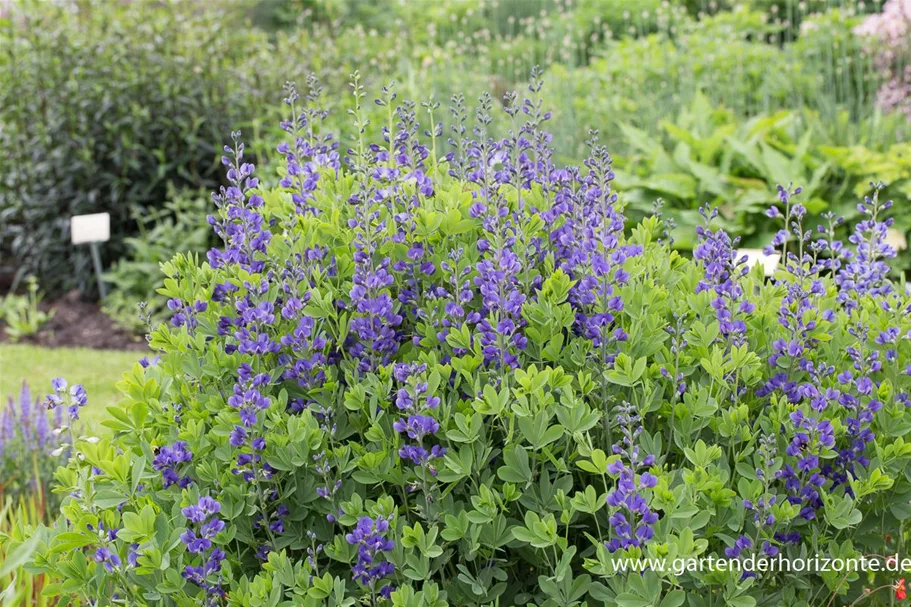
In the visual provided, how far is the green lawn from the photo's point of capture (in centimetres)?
548

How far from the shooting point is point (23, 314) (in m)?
6.72

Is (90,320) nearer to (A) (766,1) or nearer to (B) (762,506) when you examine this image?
(B) (762,506)

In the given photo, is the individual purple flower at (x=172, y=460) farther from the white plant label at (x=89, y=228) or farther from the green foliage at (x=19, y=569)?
the white plant label at (x=89, y=228)

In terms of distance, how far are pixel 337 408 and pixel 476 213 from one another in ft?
1.60

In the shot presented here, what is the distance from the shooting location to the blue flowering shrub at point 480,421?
1.67 m

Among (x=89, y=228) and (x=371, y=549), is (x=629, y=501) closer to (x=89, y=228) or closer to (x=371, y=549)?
(x=371, y=549)

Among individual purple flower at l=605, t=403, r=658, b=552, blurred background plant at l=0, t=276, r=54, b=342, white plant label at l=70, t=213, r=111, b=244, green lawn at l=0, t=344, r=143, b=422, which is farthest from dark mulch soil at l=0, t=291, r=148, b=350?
individual purple flower at l=605, t=403, r=658, b=552

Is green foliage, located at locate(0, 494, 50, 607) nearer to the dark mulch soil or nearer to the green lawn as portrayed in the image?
the green lawn

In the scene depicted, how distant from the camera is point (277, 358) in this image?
1955mm

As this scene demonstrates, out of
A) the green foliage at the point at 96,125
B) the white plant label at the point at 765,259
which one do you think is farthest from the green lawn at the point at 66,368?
the white plant label at the point at 765,259

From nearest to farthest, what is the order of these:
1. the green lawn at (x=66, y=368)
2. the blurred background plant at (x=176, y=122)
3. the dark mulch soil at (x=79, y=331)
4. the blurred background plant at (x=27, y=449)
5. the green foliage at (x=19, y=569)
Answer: the green foliage at (x=19, y=569), the blurred background plant at (x=27, y=449), the green lawn at (x=66, y=368), the blurred background plant at (x=176, y=122), the dark mulch soil at (x=79, y=331)

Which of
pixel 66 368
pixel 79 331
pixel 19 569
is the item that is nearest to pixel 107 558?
pixel 19 569

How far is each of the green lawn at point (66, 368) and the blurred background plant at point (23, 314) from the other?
0.60 ft

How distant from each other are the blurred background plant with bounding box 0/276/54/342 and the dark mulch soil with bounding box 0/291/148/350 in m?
0.05
